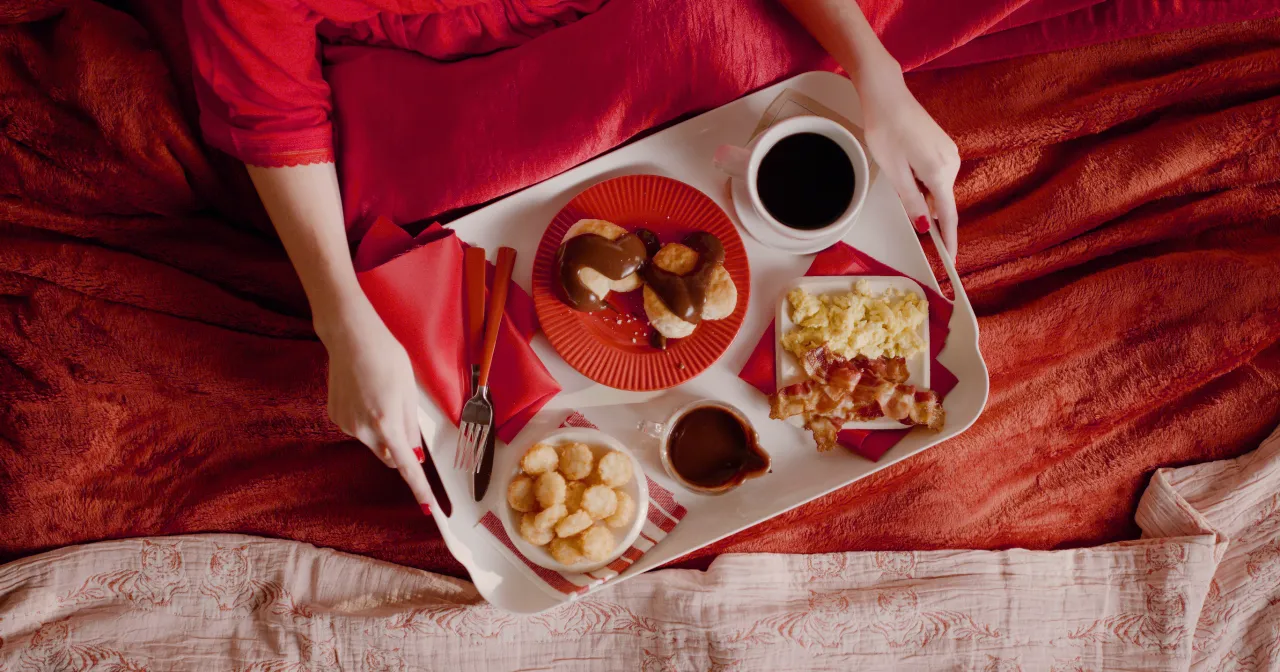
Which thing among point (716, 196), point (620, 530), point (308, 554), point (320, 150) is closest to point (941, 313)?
point (716, 196)

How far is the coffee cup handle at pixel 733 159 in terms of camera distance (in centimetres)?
104

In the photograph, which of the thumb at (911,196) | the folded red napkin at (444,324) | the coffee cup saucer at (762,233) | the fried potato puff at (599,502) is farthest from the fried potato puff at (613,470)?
the thumb at (911,196)

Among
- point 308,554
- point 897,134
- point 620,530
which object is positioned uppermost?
point 897,134

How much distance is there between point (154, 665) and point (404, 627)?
15.6 inches

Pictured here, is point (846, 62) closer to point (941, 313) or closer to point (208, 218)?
point (941, 313)

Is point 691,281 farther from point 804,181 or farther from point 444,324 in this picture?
point 444,324

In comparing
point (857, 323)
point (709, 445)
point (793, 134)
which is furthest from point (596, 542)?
point (793, 134)

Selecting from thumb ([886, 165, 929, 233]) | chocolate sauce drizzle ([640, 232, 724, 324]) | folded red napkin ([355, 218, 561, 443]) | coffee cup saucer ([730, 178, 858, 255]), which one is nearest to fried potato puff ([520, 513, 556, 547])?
folded red napkin ([355, 218, 561, 443])

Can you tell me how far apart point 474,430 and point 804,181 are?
55 cm

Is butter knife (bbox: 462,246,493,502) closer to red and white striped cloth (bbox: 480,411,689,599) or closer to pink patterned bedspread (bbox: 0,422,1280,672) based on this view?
red and white striped cloth (bbox: 480,411,689,599)

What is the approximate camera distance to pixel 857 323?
3.51ft

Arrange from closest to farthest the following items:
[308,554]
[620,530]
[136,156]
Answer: [620,530] → [136,156] → [308,554]

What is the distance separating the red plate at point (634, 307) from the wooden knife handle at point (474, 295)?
0.25 ft

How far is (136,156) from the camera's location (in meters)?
1.16
